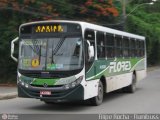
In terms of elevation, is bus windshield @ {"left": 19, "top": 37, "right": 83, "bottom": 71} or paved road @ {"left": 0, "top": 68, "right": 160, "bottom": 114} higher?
bus windshield @ {"left": 19, "top": 37, "right": 83, "bottom": 71}

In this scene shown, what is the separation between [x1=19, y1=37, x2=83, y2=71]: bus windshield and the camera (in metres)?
14.0

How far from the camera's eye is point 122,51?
740 inches

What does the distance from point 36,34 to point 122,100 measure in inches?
187

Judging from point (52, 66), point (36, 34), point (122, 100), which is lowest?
point (122, 100)

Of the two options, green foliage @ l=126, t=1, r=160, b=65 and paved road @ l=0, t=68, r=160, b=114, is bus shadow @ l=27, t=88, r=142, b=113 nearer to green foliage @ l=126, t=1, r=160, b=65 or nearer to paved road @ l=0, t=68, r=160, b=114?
paved road @ l=0, t=68, r=160, b=114

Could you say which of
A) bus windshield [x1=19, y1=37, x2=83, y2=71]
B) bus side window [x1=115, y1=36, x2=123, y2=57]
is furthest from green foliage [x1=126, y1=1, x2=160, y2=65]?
bus windshield [x1=19, y1=37, x2=83, y2=71]

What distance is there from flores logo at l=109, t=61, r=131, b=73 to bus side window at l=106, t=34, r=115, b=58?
0.38 m

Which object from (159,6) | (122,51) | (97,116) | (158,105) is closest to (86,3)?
(122,51)

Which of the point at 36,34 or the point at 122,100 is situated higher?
the point at 36,34

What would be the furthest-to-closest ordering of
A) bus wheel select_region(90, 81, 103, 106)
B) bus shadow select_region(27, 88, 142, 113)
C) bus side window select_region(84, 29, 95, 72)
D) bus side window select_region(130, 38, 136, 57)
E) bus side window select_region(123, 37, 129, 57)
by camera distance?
1. bus side window select_region(130, 38, 136, 57)
2. bus side window select_region(123, 37, 129, 57)
3. bus wheel select_region(90, 81, 103, 106)
4. bus shadow select_region(27, 88, 142, 113)
5. bus side window select_region(84, 29, 95, 72)

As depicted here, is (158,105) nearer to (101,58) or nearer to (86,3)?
(101,58)

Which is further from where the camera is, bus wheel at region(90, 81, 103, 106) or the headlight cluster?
bus wheel at region(90, 81, 103, 106)

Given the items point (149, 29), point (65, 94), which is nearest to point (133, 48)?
point (65, 94)

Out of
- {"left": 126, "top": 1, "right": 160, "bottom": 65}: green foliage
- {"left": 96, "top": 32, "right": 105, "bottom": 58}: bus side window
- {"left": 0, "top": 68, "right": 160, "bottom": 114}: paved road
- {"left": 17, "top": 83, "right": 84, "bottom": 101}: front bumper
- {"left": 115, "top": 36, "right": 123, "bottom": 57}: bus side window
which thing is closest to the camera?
{"left": 17, "top": 83, "right": 84, "bottom": 101}: front bumper
